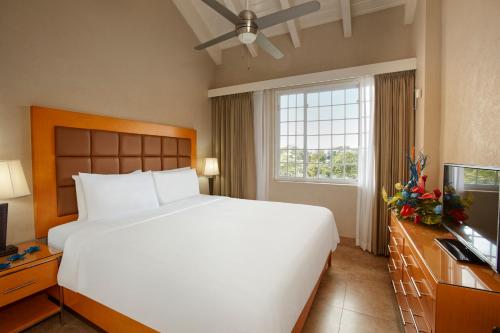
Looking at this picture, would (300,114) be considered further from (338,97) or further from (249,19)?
(249,19)

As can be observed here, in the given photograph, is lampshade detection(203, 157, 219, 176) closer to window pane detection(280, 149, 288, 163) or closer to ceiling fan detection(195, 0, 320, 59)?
window pane detection(280, 149, 288, 163)

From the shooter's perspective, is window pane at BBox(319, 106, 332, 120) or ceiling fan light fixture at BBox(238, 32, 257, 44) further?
window pane at BBox(319, 106, 332, 120)

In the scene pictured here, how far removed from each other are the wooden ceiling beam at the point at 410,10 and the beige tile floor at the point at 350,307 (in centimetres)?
303

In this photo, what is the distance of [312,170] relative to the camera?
143 inches

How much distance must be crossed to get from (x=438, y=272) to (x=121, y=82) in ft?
10.5

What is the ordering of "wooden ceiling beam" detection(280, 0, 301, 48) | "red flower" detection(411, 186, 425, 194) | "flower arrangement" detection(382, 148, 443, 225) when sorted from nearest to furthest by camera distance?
"flower arrangement" detection(382, 148, 443, 225) → "red flower" detection(411, 186, 425, 194) → "wooden ceiling beam" detection(280, 0, 301, 48)

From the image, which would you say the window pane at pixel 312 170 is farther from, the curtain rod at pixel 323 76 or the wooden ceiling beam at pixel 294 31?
the wooden ceiling beam at pixel 294 31

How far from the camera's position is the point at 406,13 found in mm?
2850

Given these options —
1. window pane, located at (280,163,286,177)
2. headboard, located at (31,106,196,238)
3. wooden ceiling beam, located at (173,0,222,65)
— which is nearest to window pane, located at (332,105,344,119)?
window pane, located at (280,163,286,177)

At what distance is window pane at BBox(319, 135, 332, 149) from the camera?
11.5ft

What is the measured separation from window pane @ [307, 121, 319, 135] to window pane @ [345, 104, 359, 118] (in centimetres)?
45

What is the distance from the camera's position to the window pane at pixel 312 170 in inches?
142

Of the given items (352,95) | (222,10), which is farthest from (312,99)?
(222,10)

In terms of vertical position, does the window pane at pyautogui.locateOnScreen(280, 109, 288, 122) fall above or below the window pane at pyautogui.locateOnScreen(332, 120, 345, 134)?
above
